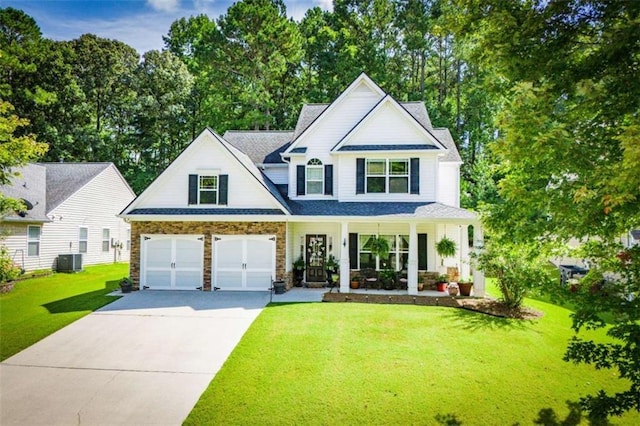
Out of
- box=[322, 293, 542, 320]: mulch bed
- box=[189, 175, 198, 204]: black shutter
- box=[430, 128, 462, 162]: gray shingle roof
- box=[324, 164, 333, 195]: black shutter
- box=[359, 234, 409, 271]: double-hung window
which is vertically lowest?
box=[322, 293, 542, 320]: mulch bed

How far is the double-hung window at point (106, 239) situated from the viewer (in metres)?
25.5

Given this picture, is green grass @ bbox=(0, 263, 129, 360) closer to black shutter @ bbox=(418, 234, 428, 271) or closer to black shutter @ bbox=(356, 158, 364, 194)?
black shutter @ bbox=(356, 158, 364, 194)

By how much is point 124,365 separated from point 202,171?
9.18 m

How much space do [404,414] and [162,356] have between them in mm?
5877

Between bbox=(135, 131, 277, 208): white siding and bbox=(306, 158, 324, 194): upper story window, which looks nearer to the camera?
bbox=(135, 131, 277, 208): white siding

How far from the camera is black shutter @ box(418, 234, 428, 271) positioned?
16609 millimetres

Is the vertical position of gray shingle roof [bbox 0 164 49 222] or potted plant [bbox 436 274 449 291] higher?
→ gray shingle roof [bbox 0 164 49 222]

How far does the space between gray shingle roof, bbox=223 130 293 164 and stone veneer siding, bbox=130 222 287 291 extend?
5.12 m

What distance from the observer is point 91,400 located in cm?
683

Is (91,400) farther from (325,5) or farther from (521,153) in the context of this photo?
(325,5)

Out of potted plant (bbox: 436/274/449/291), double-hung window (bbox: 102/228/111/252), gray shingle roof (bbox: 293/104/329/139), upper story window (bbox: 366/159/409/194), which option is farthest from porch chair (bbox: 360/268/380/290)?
double-hung window (bbox: 102/228/111/252)

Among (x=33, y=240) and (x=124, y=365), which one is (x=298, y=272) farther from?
(x=33, y=240)

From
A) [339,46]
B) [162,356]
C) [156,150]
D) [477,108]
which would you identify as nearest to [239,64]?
[339,46]

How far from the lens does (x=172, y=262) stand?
15.7m
